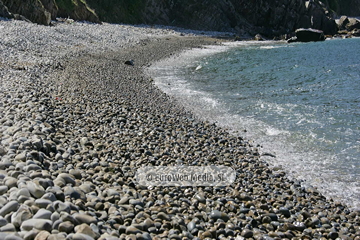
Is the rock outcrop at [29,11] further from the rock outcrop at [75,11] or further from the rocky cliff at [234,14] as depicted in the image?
the rocky cliff at [234,14]

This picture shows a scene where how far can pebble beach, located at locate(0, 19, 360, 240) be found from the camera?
5051 millimetres

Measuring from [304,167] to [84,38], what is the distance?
34.3m

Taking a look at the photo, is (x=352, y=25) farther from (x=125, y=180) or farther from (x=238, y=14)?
(x=125, y=180)

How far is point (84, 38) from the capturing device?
38438 mm

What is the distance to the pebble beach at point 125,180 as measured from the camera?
5051 mm

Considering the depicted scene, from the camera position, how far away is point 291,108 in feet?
55.0

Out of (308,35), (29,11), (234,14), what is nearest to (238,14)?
(234,14)

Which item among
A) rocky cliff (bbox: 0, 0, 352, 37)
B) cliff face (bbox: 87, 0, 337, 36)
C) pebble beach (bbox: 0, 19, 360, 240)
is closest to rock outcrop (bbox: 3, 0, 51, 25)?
pebble beach (bbox: 0, 19, 360, 240)

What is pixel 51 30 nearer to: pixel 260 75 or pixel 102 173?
pixel 260 75

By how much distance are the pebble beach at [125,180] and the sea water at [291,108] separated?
A: 2.88 ft

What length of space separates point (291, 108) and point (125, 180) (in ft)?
39.1

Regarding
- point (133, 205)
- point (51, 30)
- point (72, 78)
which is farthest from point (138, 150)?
point (51, 30)

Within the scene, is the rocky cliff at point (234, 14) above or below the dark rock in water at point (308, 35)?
above

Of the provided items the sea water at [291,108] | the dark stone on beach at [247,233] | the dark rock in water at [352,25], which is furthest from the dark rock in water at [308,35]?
the dark stone on beach at [247,233]
